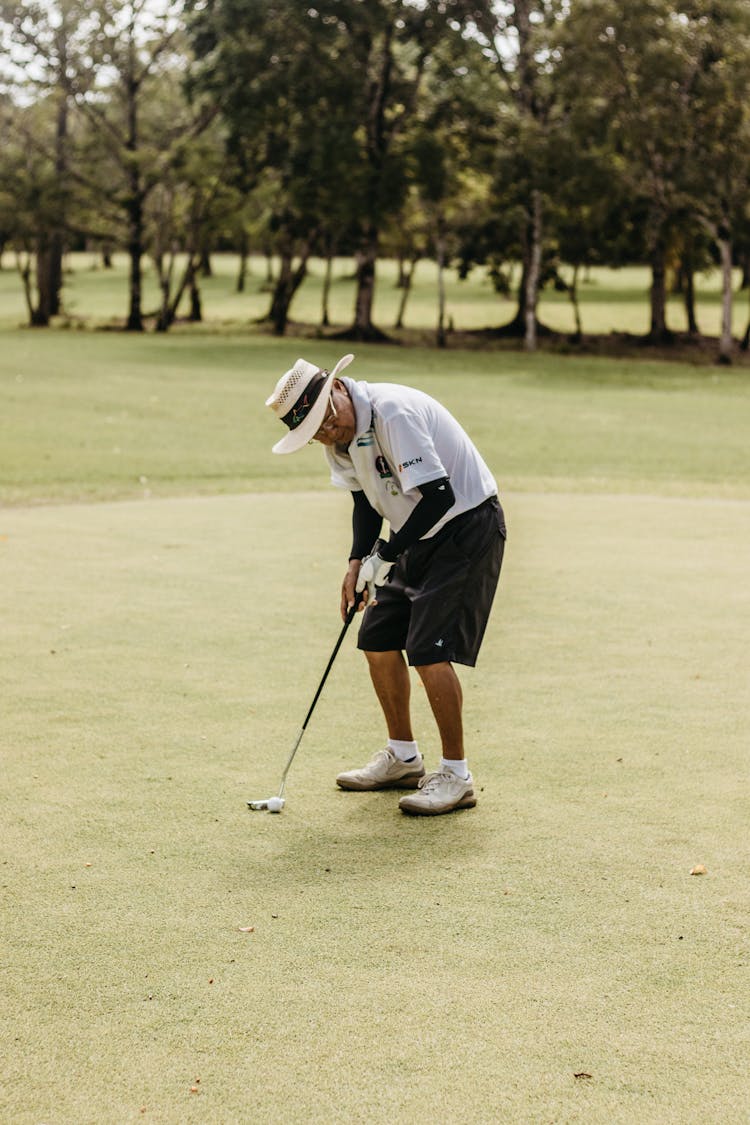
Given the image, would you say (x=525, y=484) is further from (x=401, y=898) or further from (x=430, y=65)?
(x=430, y=65)

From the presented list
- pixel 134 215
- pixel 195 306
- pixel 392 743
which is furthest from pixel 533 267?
pixel 392 743

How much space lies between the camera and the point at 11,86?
182ft

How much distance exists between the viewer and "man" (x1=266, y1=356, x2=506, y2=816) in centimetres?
565

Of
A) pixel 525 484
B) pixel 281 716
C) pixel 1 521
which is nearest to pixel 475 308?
pixel 525 484

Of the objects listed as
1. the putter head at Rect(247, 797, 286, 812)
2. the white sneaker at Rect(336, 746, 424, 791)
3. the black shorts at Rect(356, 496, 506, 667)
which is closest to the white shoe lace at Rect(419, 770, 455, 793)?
the white sneaker at Rect(336, 746, 424, 791)

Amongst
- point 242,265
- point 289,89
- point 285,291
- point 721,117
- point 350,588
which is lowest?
point 350,588

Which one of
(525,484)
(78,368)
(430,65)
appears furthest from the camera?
(430,65)

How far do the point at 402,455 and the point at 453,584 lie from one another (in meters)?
0.66

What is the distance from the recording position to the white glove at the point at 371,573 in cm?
603

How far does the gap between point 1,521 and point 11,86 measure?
46.2 meters

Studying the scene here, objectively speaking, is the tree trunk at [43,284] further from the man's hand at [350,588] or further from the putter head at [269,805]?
the putter head at [269,805]

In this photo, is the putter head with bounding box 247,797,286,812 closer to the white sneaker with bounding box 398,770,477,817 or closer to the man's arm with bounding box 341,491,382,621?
the white sneaker with bounding box 398,770,477,817

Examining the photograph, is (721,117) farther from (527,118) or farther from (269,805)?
(269,805)

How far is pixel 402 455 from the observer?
5.64 meters
